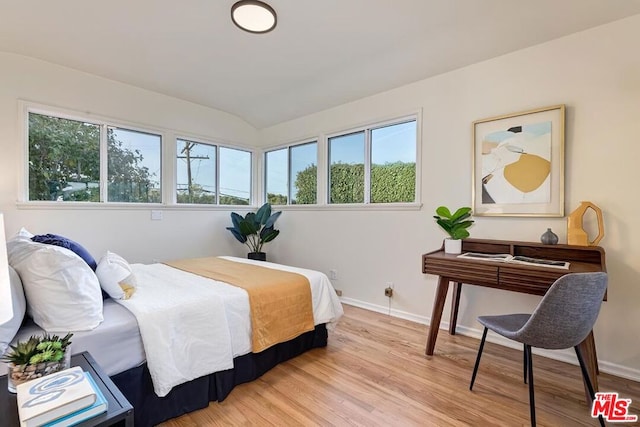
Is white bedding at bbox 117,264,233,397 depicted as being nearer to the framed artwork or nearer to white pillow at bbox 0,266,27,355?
white pillow at bbox 0,266,27,355

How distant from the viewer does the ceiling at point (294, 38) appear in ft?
7.36

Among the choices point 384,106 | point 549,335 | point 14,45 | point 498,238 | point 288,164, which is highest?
point 14,45

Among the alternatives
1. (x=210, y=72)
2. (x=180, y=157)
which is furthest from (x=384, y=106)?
(x=180, y=157)

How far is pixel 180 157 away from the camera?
4094mm

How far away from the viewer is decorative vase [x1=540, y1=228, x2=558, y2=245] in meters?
2.24

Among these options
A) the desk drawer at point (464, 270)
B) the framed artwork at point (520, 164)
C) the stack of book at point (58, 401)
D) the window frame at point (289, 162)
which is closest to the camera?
the stack of book at point (58, 401)

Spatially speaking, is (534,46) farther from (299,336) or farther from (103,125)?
(103,125)

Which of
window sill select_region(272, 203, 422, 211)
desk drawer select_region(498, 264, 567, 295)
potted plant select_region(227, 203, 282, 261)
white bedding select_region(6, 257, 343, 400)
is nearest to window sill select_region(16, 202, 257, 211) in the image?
potted plant select_region(227, 203, 282, 261)

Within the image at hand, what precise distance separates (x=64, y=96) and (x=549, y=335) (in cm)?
455

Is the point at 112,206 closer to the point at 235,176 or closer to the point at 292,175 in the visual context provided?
the point at 235,176

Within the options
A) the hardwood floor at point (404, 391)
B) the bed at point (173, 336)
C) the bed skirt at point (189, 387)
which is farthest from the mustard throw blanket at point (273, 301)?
the hardwood floor at point (404, 391)

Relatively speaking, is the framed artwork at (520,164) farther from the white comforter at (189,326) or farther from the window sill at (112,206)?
the window sill at (112,206)

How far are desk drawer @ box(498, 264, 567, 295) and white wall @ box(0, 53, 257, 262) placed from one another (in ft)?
11.9

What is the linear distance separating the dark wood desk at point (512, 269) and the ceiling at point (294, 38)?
1633mm
